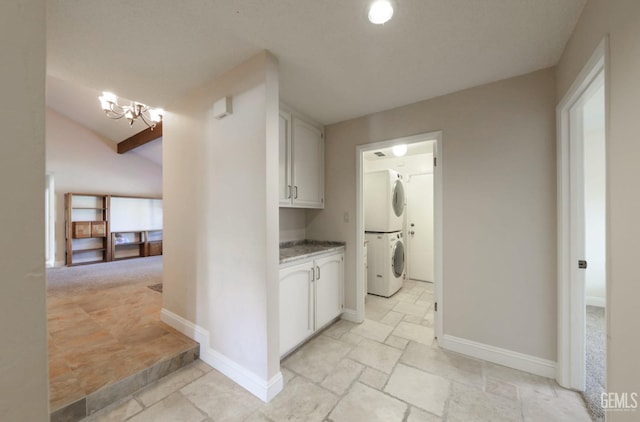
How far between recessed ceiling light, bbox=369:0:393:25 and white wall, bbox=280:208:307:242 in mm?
1951

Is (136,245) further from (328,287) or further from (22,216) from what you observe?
(22,216)

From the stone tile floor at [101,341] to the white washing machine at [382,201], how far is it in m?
2.65

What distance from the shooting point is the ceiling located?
1.25m

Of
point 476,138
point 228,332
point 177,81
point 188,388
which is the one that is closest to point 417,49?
point 476,138

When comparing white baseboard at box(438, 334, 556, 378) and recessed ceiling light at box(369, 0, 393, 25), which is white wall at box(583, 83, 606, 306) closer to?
white baseboard at box(438, 334, 556, 378)

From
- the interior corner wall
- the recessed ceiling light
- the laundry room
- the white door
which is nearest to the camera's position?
the recessed ceiling light

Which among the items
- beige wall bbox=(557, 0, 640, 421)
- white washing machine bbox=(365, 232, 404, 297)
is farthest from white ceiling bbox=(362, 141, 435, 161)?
beige wall bbox=(557, 0, 640, 421)

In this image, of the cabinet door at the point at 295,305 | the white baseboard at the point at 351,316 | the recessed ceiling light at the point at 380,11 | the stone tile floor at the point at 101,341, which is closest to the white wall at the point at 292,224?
the cabinet door at the point at 295,305

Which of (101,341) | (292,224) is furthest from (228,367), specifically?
(292,224)

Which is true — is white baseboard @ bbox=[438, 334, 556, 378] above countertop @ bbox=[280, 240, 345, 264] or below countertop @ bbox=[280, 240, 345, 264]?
below

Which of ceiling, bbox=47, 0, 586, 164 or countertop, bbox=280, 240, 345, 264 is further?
countertop, bbox=280, 240, 345, 264

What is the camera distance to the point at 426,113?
225cm

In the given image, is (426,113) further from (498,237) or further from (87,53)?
(87,53)

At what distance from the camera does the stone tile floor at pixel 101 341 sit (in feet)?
5.11
